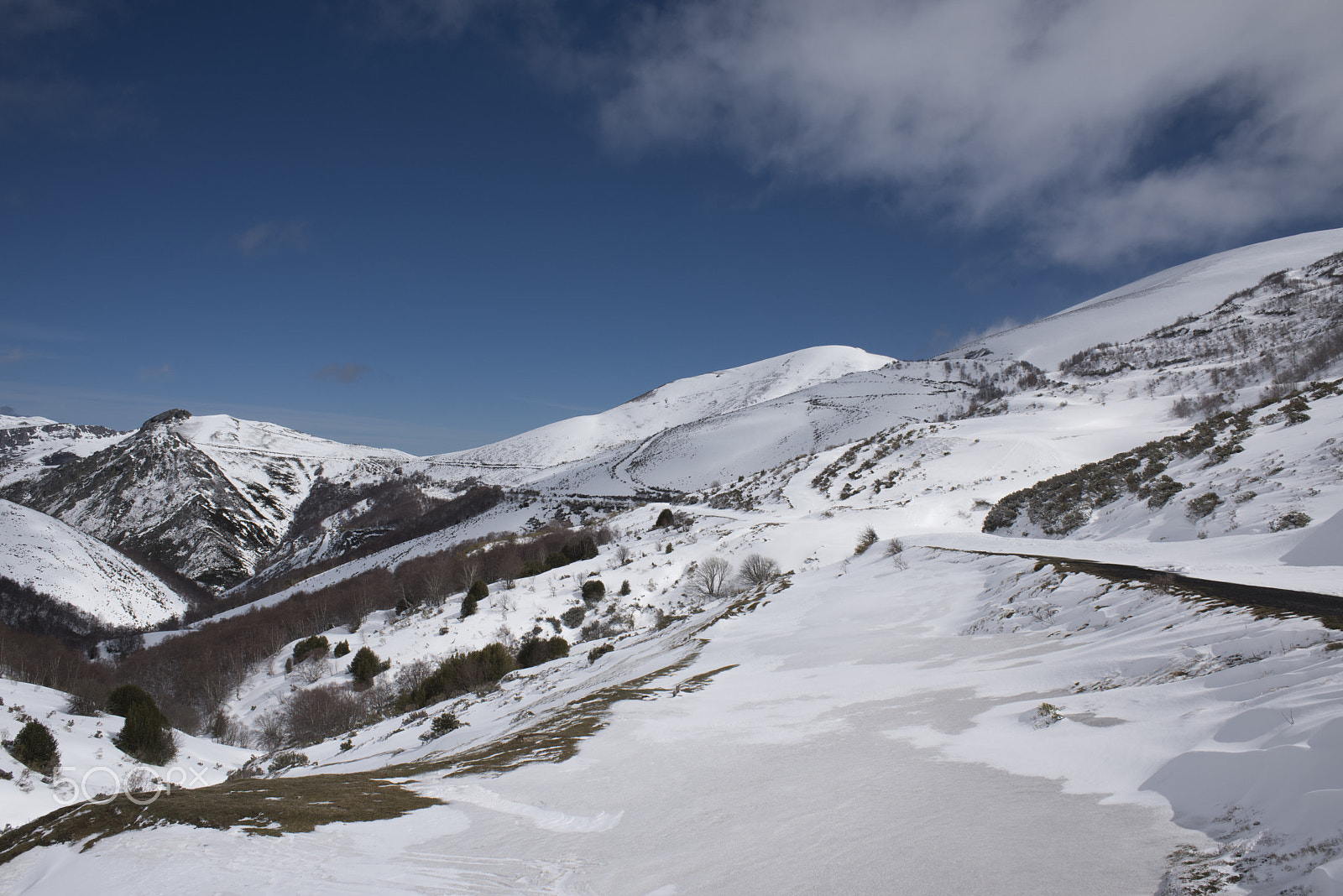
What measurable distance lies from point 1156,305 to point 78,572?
192 meters

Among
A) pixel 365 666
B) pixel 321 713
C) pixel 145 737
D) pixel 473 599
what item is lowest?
pixel 321 713

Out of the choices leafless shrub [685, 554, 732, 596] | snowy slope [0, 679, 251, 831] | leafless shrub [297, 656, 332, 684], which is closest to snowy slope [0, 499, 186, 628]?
leafless shrub [297, 656, 332, 684]

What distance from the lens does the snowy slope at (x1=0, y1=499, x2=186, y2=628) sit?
72188 mm

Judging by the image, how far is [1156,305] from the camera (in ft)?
422

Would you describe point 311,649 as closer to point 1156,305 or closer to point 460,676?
point 460,676

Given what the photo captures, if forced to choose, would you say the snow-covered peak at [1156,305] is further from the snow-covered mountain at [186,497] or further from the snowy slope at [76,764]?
the snow-covered mountain at [186,497]

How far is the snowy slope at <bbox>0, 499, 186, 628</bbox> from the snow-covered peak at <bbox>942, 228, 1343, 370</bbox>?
485ft

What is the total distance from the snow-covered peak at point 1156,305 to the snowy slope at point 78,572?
485 ft

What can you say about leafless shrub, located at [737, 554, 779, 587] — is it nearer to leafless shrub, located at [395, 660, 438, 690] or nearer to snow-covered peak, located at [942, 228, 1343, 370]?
leafless shrub, located at [395, 660, 438, 690]

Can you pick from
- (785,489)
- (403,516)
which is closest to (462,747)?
(785,489)

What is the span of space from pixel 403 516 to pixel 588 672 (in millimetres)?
110558

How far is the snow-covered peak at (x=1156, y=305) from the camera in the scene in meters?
120

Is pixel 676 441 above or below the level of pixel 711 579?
above

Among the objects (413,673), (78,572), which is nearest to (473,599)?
(413,673)
